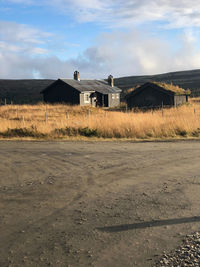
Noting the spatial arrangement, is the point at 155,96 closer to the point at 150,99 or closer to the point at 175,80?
the point at 150,99

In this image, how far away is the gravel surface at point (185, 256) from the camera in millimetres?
4367

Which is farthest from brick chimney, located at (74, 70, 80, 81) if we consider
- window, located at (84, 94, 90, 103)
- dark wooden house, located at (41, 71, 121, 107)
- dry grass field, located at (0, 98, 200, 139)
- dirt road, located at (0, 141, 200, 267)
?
dirt road, located at (0, 141, 200, 267)

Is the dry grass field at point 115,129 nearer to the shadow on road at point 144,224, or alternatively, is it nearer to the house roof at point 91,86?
the shadow on road at point 144,224

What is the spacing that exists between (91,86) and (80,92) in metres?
4.38

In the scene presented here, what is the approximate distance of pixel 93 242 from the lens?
5086mm

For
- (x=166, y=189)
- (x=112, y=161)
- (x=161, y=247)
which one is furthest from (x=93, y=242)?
(x=112, y=161)

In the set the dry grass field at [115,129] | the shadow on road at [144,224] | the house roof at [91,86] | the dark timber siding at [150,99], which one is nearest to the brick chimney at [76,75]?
the house roof at [91,86]

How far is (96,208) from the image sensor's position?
6.60 metres

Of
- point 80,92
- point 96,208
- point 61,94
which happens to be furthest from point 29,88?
point 96,208

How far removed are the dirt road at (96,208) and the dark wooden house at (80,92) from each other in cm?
3591

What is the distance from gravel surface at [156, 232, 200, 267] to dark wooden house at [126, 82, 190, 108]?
30683 millimetres

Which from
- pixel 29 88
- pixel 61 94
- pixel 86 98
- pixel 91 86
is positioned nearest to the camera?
pixel 86 98

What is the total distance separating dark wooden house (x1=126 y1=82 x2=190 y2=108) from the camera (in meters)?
35.9

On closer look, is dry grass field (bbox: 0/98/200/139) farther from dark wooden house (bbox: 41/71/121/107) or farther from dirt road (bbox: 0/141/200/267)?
dark wooden house (bbox: 41/71/121/107)
